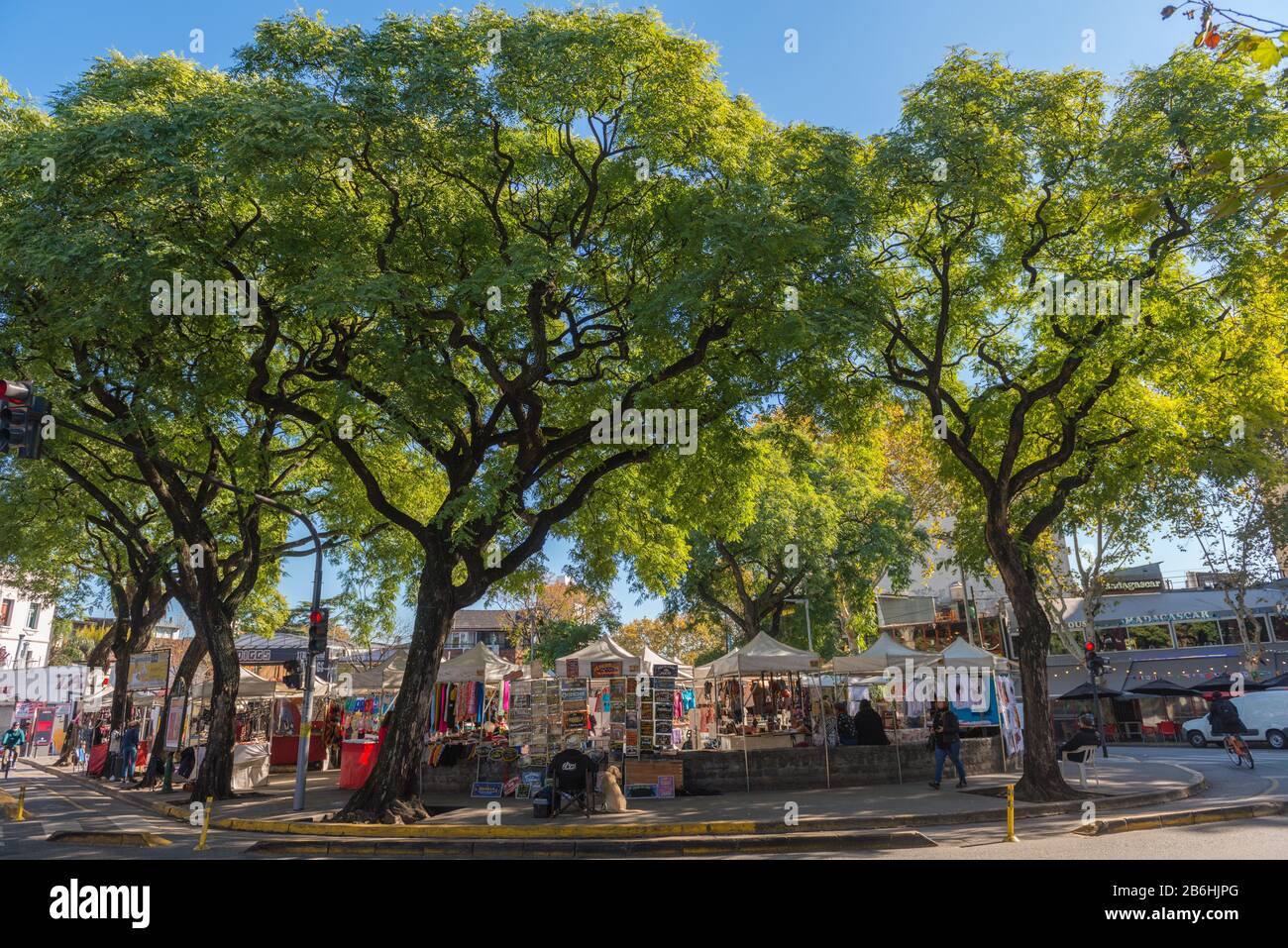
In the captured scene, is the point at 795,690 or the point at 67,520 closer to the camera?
the point at 67,520

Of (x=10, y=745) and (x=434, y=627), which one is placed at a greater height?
(x=434, y=627)

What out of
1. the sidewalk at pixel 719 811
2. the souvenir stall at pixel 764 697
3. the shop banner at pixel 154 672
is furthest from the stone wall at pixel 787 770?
the shop banner at pixel 154 672

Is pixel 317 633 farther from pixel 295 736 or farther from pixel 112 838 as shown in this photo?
pixel 295 736

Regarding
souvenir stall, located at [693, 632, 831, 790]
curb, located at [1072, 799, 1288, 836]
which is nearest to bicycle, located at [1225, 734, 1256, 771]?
curb, located at [1072, 799, 1288, 836]

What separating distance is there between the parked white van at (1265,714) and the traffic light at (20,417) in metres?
38.5

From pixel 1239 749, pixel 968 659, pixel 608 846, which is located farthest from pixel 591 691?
pixel 1239 749

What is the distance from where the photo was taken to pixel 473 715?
2445cm

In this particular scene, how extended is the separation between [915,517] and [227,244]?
31799 millimetres

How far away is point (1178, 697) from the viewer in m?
42.0

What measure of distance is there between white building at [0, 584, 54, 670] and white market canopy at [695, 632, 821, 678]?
56.3m

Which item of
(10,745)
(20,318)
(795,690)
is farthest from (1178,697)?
(10,745)

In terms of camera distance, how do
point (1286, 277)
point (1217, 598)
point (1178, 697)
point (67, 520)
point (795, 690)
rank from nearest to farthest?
point (1286, 277)
point (67, 520)
point (795, 690)
point (1178, 697)
point (1217, 598)

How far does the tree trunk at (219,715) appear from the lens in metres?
19.0

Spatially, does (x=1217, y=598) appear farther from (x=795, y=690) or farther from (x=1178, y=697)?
(x=795, y=690)
